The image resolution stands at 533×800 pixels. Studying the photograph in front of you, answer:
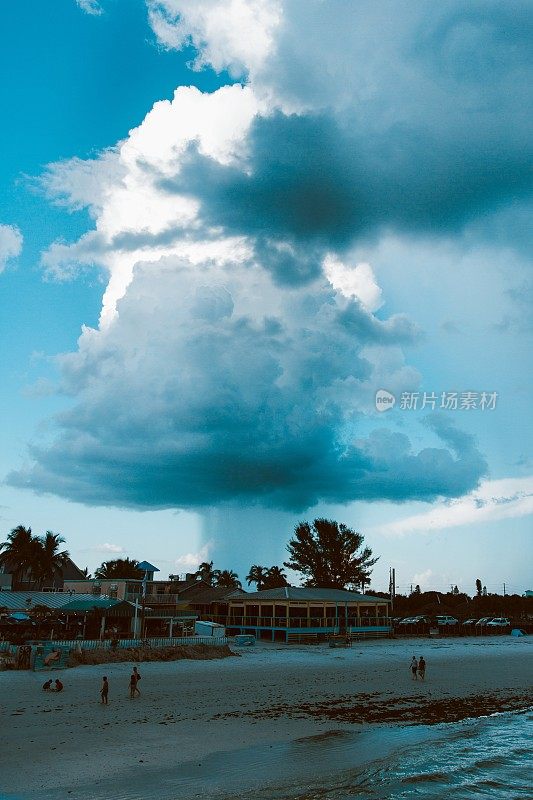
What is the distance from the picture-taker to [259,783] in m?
18.2

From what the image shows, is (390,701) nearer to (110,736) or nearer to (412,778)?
(412,778)

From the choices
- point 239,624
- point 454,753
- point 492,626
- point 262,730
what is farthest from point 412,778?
point 492,626

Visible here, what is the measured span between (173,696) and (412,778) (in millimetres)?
15369

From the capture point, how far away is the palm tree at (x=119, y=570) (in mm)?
103075

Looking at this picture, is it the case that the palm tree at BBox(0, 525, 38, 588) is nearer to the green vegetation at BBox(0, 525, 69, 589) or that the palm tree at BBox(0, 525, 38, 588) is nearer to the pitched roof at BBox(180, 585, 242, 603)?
the green vegetation at BBox(0, 525, 69, 589)

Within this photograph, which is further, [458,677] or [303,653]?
[303,653]

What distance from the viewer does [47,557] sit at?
3157 inches

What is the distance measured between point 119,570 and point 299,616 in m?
44.7

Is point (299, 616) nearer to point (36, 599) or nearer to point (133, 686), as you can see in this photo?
point (36, 599)

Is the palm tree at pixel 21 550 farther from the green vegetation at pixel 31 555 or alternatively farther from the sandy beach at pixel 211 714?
the sandy beach at pixel 211 714

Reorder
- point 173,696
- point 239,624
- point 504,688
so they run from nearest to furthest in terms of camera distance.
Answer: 1. point 173,696
2. point 504,688
3. point 239,624

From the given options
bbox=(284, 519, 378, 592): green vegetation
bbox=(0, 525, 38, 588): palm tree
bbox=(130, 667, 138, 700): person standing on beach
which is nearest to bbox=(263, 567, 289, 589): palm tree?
bbox=(284, 519, 378, 592): green vegetation

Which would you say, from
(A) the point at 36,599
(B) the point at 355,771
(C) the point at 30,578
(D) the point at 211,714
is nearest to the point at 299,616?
(A) the point at 36,599

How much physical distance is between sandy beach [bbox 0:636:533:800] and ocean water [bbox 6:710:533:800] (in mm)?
110
